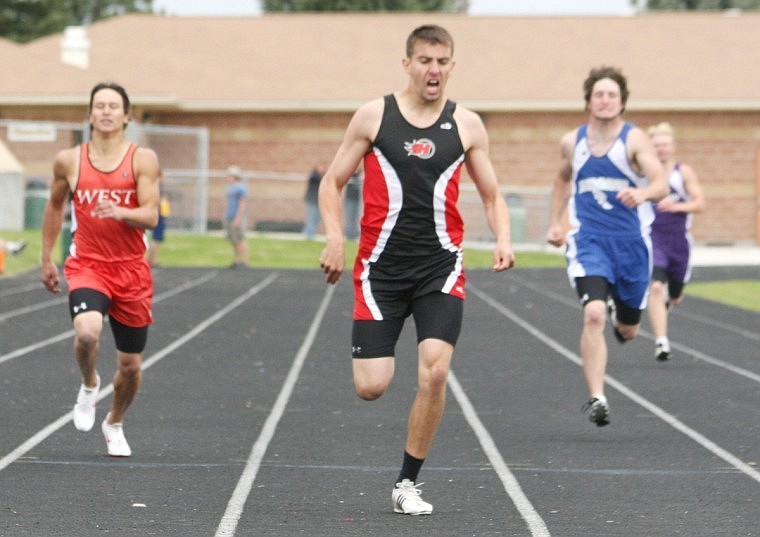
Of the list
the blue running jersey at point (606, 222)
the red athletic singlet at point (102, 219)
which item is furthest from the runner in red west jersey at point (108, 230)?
the blue running jersey at point (606, 222)

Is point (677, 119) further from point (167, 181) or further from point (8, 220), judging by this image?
point (8, 220)

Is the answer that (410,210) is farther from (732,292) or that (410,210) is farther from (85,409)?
(732,292)

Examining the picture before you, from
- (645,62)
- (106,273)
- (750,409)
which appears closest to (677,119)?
(645,62)

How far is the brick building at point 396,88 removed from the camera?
3850cm

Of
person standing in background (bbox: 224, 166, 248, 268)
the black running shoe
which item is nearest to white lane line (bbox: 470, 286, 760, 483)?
the black running shoe

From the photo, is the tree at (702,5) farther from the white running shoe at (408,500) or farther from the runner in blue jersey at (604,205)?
the white running shoe at (408,500)

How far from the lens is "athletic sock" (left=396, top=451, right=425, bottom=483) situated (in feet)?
23.6

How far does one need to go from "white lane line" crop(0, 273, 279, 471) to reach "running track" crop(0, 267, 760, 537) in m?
0.03

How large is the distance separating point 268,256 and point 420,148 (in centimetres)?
2396

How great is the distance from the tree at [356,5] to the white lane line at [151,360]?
117 ft

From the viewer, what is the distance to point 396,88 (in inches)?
1569

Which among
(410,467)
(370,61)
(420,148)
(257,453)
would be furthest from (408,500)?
(370,61)

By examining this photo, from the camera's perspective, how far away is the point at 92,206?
845cm

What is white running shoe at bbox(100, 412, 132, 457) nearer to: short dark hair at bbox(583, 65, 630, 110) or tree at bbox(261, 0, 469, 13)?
short dark hair at bbox(583, 65, 630, 110)
